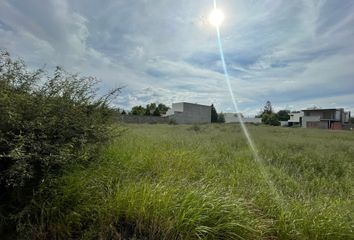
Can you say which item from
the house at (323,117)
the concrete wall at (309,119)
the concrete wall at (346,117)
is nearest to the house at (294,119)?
the house at (323,117)

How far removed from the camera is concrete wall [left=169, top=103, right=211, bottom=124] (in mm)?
55412

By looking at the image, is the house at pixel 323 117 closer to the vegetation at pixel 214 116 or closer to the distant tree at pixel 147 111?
the vegetation at pixel 214 116

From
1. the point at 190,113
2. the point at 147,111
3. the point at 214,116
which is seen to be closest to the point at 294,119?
the point at 214,116

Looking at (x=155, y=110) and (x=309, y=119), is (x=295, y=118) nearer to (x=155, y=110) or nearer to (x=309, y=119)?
(x=309, y=119)

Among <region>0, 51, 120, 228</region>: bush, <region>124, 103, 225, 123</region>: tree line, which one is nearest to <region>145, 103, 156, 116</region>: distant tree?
<region>124, 103, 225, 123</region>: tree line

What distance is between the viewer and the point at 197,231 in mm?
2287

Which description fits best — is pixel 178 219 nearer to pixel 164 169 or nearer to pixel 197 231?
pixel 197 231

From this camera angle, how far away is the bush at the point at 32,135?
2.38 metres

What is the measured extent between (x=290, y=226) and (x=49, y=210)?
2.53 metres

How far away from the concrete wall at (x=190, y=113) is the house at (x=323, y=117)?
23365 millimetres

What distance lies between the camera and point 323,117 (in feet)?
177

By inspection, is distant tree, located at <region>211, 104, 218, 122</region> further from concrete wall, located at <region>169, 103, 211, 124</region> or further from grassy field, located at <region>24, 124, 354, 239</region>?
grassy field, located at <region>24, 124, 354, 239</region>

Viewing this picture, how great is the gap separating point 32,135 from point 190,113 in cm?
5709

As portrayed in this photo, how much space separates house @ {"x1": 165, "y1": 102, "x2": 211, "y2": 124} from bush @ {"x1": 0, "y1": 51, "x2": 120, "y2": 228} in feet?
162
